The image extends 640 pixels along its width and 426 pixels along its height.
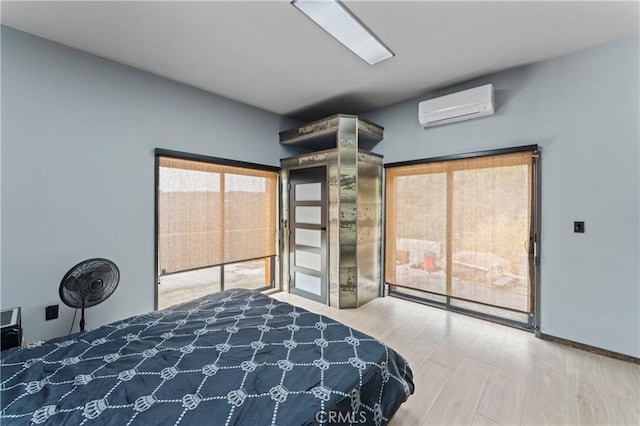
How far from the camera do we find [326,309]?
11.2 ft

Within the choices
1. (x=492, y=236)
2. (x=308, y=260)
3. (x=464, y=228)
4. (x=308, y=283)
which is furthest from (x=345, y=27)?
(x=308, y=283)

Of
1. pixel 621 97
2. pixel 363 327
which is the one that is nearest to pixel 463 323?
pixel 363 327

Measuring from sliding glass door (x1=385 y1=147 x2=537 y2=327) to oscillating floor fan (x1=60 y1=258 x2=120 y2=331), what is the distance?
3.17 metres

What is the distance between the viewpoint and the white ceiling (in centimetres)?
190

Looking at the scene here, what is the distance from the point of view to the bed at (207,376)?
3.40ft

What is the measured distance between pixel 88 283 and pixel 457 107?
3897 mm

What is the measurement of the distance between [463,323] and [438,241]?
962mm

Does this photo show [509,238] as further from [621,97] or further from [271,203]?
[271,203]

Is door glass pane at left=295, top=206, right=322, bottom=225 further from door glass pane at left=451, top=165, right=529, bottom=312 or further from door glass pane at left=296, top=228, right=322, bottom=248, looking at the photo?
door glass pane at left=451, top=165, right=529, bottom=312

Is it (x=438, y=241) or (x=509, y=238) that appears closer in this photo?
(x=509, y=238)

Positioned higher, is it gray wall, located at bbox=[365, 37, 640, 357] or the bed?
gray wall, located at bbox=[365, 37, 640, 357]

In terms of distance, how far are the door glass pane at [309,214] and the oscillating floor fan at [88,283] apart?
88.3 inches

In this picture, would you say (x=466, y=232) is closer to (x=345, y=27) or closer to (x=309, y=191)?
(x=309, y=191)

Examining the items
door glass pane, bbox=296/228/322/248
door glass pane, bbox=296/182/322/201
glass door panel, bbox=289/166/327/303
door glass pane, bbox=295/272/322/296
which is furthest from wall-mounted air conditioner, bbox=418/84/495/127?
door glass pane, bbox=295/272/322/296
